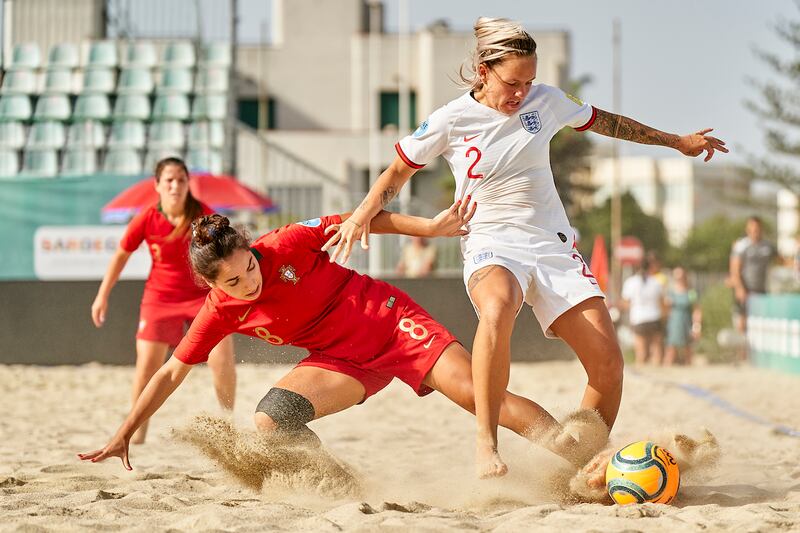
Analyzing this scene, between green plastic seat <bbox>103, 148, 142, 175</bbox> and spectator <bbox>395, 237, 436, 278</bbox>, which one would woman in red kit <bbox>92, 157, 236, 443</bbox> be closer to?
spectator <bbox>395, 237, 436, 278</bbox>

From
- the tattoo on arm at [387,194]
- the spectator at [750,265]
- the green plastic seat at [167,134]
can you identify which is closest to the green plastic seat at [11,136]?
the green plastic seat at [167,134]

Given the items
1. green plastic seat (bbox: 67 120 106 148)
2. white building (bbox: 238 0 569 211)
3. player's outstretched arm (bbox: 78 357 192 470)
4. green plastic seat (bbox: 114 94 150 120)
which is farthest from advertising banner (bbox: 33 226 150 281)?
white building (bbox: 238 0 569 211)

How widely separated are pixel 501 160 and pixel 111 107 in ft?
55.6

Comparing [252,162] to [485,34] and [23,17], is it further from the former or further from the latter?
[485,34]

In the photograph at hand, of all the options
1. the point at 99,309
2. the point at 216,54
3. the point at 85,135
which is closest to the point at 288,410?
the point at 99,309

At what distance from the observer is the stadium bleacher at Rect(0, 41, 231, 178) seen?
59.6 feet

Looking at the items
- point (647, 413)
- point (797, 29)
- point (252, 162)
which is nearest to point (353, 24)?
point (797, 29)

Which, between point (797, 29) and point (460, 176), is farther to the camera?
point (797, 29)

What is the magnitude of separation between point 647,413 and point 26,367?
721cm

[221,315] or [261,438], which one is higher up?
[221,315]

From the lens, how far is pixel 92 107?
19844 millimetres

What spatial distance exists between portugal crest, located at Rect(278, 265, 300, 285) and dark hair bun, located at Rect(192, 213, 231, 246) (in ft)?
1.04

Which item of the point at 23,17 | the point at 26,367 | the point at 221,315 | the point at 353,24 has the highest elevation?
the point at 353,24

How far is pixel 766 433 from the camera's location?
22.7 feet
